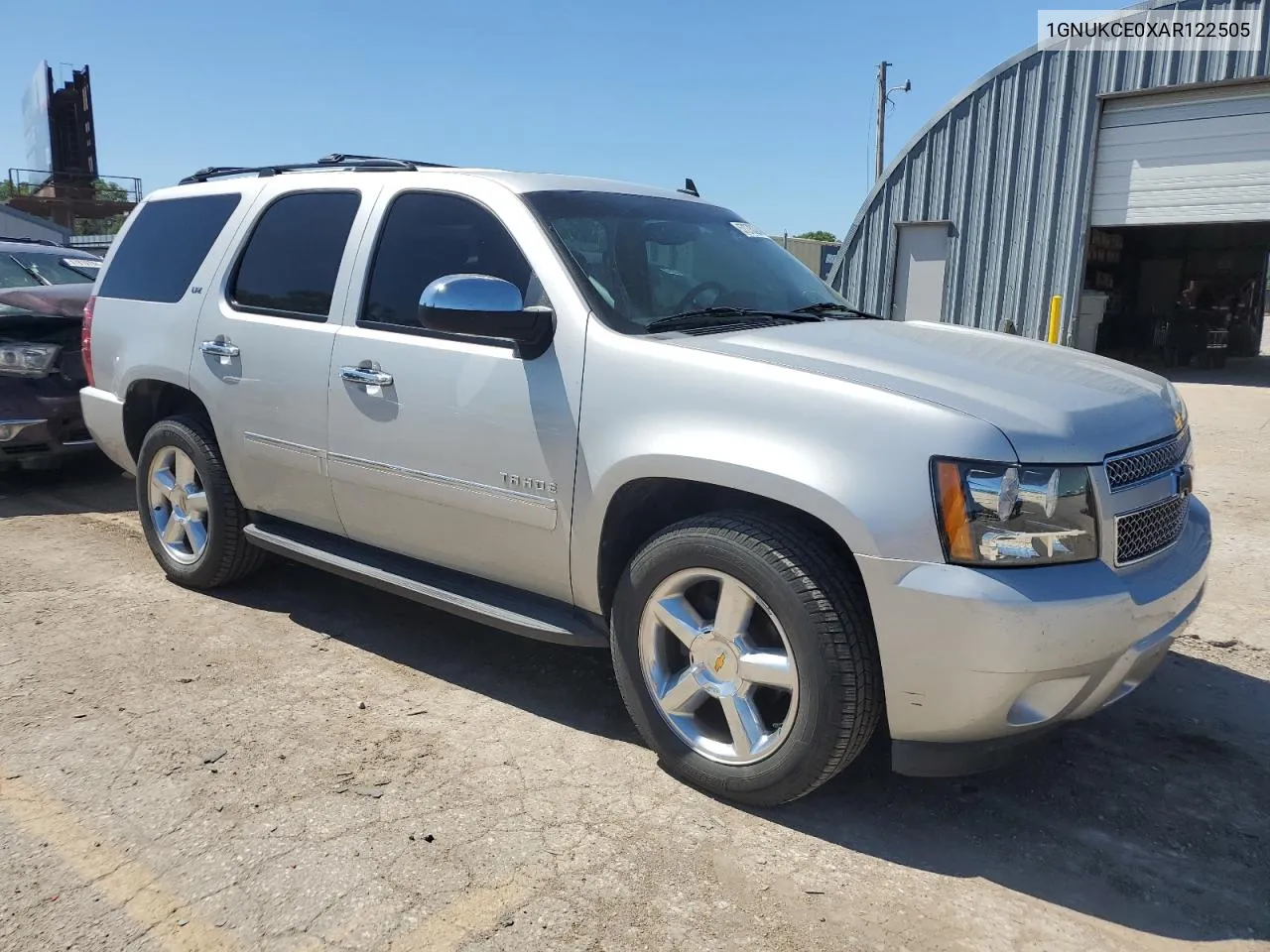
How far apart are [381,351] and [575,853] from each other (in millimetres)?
1938

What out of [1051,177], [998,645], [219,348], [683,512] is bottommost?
[998,645]

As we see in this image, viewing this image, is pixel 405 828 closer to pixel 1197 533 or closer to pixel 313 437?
pixel 313 437

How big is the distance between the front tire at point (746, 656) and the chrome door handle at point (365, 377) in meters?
1.23

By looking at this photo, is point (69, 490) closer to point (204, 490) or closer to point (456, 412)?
point (204, 490)

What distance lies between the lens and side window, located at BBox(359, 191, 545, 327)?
344 cm

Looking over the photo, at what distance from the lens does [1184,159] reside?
13.6 m

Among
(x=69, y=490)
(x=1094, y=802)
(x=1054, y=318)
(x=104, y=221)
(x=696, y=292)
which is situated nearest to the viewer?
(x=1094, y=802)

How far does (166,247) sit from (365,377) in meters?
1.93

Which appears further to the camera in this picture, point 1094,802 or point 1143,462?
point 1094,802

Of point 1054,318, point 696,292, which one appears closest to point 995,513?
point 696,292

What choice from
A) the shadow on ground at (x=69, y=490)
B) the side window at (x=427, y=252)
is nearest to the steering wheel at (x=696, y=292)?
the side window at (x=427, y=252)

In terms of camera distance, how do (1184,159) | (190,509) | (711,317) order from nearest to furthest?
(711,317)
(190,509)
(1184,159)

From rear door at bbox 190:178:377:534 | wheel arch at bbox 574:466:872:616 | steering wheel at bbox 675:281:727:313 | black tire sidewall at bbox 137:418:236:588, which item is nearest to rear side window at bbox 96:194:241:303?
rear door at bbox 190:178:377:534

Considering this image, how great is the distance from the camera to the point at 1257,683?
12.5 feet
